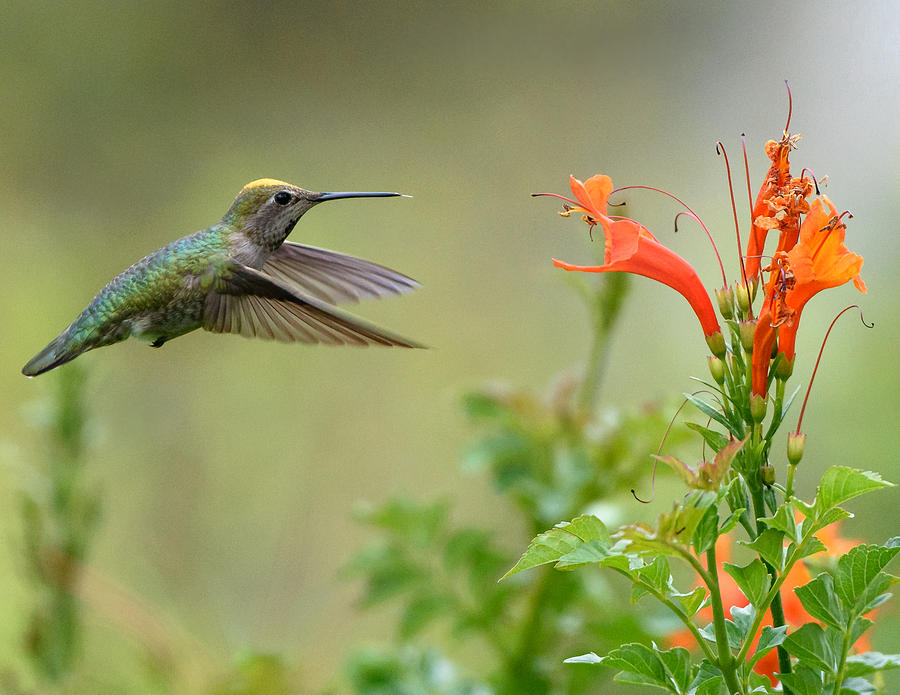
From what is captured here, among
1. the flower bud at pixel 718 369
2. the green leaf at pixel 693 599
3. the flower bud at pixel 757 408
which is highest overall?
the flower bud at pixel 718 369

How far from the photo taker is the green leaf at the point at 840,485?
1008 mm

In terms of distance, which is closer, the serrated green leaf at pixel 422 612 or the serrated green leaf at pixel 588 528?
the serrated green leaf at pixel 588 528

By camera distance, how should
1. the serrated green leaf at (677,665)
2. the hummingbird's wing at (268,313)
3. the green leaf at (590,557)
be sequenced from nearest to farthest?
the green leaf at (590,557), the serrated green leaf at (677,665), the hummingbird's wing at (268,313)

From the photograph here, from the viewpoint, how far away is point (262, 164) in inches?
259

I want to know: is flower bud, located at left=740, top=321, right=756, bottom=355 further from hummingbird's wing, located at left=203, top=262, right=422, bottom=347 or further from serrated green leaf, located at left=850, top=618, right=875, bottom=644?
hummingbird's wing, located at left=203, top=262, right=422, bottom=347

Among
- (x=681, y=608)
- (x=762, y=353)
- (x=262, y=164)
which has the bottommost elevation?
(x=681, y=608)

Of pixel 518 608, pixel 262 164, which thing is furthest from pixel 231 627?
pixel 262 164

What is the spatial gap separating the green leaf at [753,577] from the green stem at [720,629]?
0.12 feet

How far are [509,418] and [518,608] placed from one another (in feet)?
1.77

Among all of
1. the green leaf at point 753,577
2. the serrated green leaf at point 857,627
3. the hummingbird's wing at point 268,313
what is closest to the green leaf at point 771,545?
the green leaf at point 753,577

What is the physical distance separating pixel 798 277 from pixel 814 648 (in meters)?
0.45

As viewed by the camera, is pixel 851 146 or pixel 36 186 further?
pixel 36 186

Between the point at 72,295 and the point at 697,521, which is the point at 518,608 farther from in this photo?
the point at 72,295

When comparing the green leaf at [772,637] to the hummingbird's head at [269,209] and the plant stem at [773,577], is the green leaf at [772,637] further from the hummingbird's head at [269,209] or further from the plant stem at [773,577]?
the hummingbird's head at [269,209]
